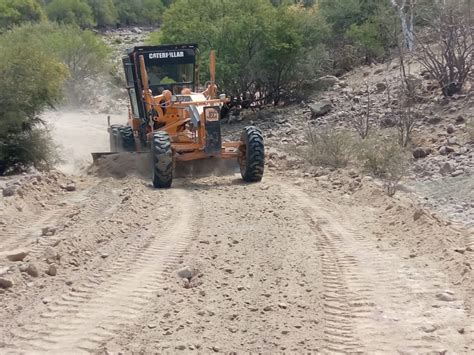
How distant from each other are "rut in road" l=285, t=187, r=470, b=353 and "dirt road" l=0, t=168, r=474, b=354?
2cm

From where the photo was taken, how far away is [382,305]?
21.9ft

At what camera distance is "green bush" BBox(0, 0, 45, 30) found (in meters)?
47.8

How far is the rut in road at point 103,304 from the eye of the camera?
587cm

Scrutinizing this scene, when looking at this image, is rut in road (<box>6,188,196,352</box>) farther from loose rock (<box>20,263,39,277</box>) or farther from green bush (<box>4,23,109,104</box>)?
green bush (<box>4,23,109,104</box>)

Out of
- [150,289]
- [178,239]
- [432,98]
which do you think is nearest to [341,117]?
[432,98]

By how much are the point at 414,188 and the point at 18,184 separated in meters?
7.75

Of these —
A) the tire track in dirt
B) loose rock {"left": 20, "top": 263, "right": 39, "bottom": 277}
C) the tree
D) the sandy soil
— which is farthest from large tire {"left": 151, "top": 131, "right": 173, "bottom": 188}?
the tree

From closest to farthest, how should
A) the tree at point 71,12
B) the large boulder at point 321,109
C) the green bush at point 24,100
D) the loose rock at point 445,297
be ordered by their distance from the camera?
1. the loose rock at point 445,297
2. the green bush at point 24,100
3. the large boulder at point 321,109
4. the tree at point 71,12

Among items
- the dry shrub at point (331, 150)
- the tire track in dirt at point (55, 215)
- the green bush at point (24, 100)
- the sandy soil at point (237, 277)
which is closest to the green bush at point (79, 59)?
the green bush at point (24, 100)

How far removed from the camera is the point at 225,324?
6.23 meters

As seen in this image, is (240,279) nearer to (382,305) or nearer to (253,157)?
(382,305)

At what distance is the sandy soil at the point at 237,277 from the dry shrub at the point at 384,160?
1.72 m

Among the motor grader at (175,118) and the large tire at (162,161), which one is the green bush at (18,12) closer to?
the motor grader at (175,118)

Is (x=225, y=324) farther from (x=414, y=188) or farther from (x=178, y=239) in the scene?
(x=414, y=188)
